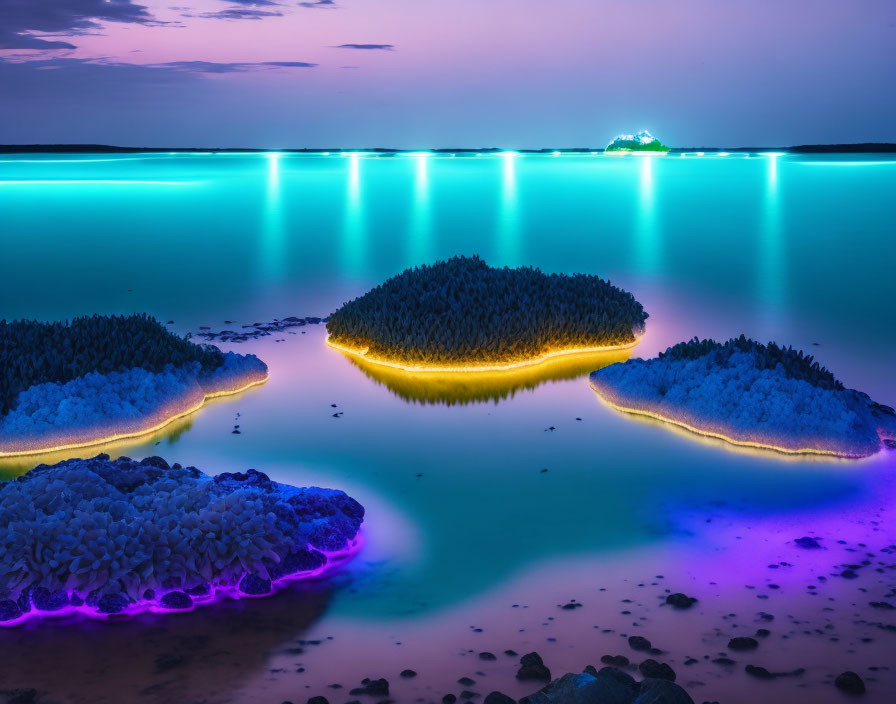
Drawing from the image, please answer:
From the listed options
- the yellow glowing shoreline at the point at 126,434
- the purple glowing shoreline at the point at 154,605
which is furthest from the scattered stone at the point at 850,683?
the yellow glowing shoreline at the point at 126,434

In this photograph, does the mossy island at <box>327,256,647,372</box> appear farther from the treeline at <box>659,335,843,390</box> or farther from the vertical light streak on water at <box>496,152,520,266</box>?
the vertical light streak on water at <box>496,152,520,266</box>

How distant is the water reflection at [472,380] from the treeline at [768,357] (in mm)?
1702

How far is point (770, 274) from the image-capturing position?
80.7ft

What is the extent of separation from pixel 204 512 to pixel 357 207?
4161 cm

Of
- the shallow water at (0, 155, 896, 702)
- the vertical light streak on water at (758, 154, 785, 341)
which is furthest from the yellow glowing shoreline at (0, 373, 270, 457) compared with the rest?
the vertical light streak on water at (758, 154, 785, 341)

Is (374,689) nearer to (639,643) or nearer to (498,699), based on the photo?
(498,699)

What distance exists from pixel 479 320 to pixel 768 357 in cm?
427

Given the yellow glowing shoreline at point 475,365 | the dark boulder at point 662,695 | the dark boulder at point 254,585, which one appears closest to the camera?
the dark boulder at point 662,695

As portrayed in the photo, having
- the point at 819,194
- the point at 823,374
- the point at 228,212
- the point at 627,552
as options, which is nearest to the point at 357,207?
the point at 228,212

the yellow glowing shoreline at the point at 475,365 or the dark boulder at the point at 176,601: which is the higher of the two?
the yellow glowing shoreline at the point at 475,365

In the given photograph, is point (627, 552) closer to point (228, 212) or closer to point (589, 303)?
point (589, 303)

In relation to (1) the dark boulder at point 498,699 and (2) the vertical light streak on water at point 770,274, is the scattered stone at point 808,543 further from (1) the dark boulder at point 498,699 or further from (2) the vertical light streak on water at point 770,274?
(2) the vertical light streak on water at point 770,274

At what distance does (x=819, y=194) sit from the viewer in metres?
57.5

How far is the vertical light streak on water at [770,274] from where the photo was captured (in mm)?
18375
